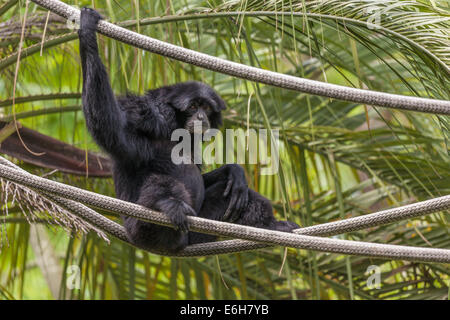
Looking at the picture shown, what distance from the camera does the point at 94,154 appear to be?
19.5 ft

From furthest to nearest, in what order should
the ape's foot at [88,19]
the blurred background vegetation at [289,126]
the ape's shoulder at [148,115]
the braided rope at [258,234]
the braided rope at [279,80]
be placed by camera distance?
the blurred background vegetation at [289,126]
the ape's shoulder at [148,115]
the ape's foot at [88,19]
the braided rope at [258,234]
the braided rope at [279,80]

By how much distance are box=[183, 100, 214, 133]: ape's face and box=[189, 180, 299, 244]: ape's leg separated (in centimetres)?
42

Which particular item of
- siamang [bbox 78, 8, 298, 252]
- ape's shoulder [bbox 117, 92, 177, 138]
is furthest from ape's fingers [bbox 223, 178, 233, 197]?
ape's shoulder [bbox 117, 92, 177, 138]

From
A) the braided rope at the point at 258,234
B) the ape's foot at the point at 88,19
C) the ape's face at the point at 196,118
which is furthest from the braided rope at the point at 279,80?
the ape's face at the point at 196,118

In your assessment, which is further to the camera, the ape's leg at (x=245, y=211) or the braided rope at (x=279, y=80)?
the ape's leg at (x=245, y=211)

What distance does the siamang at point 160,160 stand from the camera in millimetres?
3344

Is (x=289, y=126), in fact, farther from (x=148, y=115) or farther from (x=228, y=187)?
(x=148, y=115)

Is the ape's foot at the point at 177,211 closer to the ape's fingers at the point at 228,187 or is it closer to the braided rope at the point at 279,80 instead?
the ape's fingers at the point at 228,187

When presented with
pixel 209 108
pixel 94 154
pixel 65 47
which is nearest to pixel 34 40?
pixel 65 47

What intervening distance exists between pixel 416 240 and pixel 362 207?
2.12ft

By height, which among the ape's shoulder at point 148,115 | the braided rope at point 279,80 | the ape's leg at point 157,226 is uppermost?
the ape's shoulder at point 148,115

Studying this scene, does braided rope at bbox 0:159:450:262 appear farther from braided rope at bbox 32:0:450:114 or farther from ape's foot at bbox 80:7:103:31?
ape's foot at bbox 80:7:103:31

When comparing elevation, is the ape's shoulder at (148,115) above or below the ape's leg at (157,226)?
above
